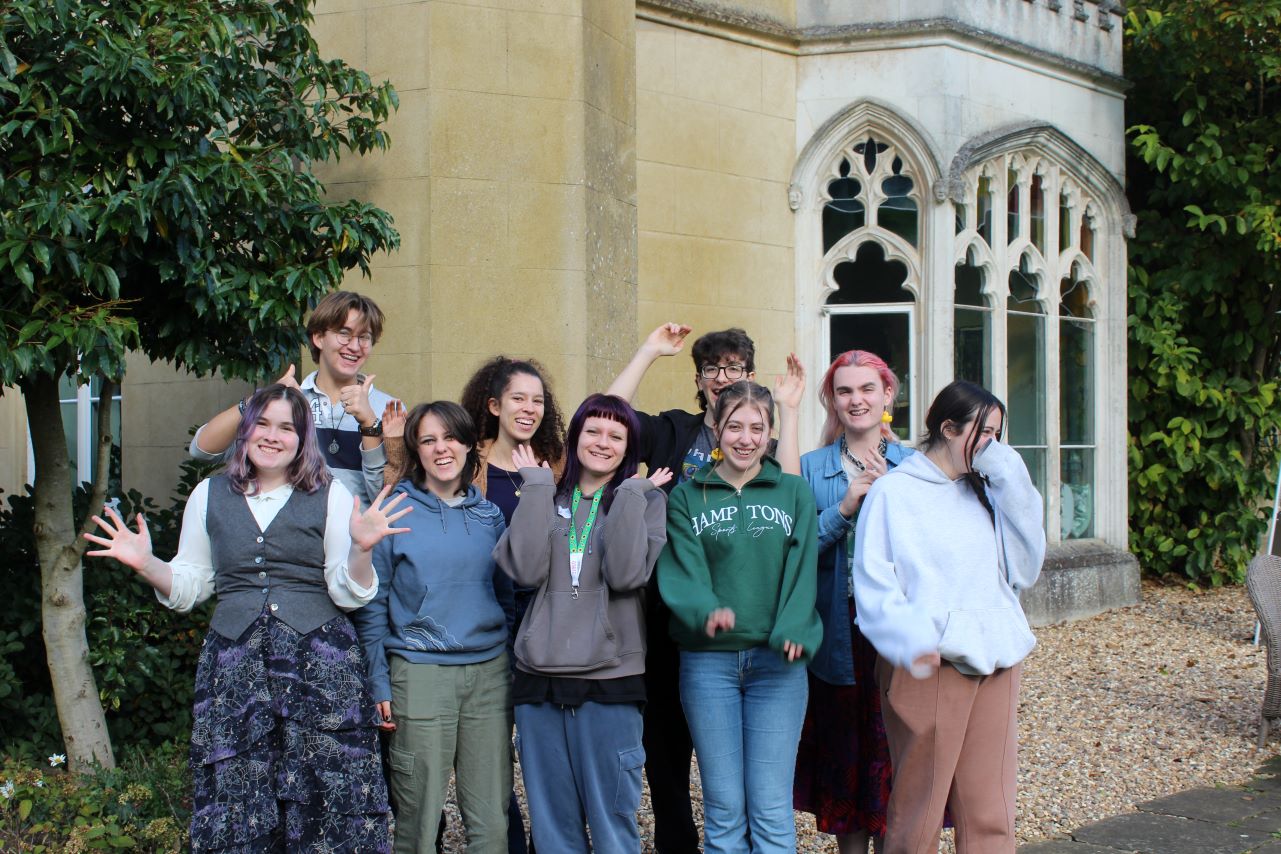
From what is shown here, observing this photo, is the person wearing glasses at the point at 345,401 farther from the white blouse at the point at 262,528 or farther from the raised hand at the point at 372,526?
the raised hand at the point at 372,526

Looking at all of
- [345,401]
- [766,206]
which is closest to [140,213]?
[345,401]

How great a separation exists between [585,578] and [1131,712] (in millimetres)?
4308

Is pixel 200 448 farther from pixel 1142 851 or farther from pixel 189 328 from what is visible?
pixel 1142 851

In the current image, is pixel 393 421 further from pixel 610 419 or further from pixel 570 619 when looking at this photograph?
pixel 570 619

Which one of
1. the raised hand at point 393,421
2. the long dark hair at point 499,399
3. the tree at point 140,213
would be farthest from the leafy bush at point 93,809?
the long dark hair at point 499,399

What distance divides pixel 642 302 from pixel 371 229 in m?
3.11

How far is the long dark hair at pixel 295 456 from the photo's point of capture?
12.1 ft

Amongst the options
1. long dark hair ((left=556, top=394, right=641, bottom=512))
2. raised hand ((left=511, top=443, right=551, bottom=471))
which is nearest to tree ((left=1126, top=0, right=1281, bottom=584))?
long dark hair ((left=556, top=394, right=641, bottom=512))

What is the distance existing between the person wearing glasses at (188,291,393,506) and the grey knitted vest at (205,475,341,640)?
1.19 ft

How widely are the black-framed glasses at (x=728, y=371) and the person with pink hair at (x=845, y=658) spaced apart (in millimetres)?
282

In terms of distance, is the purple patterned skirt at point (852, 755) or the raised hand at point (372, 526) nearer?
the raised hand at point (372, 526)

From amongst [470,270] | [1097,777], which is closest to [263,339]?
[470,270]

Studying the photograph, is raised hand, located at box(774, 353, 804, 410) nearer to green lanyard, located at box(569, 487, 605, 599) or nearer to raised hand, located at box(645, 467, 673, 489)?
raised hand, located at box(645, 467, 673, 489)

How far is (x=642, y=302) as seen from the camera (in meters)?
8.13
